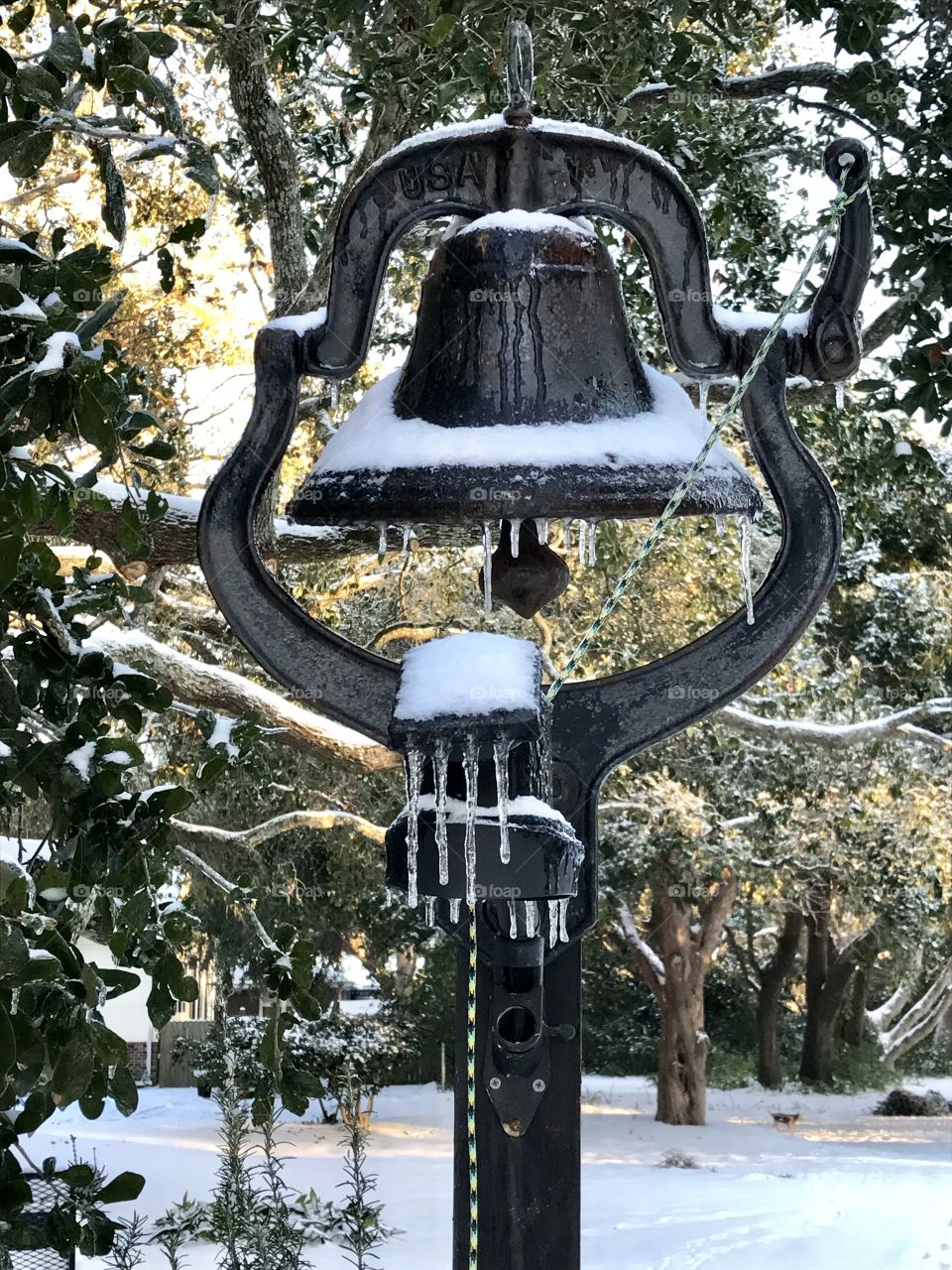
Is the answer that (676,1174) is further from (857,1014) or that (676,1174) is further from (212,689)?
(212,689)

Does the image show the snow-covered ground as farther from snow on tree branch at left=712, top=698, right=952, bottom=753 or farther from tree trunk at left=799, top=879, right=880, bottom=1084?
snow on tree branch at left=712, top=698, right=952, bottom=753

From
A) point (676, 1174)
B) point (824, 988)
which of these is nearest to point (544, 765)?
point (676, 1174)

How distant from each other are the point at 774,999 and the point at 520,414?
58.2 feet

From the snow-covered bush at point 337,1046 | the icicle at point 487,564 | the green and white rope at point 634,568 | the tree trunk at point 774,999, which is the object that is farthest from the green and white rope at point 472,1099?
the tree trunk at point 774,999

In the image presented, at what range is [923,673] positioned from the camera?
494 inches

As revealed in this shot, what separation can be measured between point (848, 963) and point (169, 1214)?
1128 cm

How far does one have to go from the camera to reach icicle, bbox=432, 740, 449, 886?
5.02ft

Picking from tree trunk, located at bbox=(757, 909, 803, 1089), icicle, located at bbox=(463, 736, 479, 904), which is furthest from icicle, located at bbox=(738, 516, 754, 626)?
tree trunk, located at bbox=(757, 909, 803, 1089)

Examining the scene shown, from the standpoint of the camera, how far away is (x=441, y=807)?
1.54 metres

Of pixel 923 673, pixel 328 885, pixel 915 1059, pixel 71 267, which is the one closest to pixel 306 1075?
pixel 71 267

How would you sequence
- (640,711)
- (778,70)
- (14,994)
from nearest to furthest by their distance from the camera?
(14,994)
(640,711)
(778,70)

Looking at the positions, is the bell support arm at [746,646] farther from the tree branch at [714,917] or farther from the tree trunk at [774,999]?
the tree trunk at [774,999]

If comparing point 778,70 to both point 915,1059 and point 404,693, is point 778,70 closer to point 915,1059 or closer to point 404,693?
point 404,693

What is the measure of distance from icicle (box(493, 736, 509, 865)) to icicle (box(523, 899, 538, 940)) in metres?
0.11
